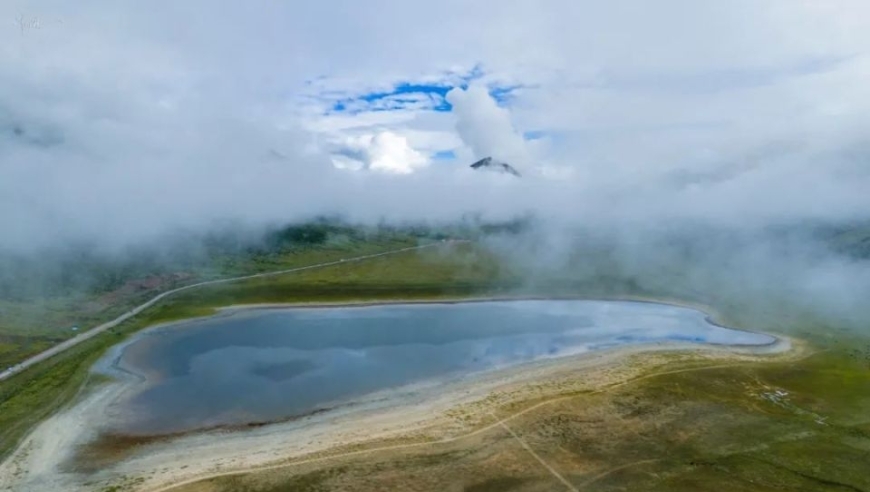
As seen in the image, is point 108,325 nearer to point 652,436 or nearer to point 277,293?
point 277,293

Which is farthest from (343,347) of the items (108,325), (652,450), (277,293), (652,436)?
(652,450)

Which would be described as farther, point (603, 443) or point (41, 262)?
point (41, 262)

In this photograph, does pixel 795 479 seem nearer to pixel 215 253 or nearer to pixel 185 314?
pixel 185 314

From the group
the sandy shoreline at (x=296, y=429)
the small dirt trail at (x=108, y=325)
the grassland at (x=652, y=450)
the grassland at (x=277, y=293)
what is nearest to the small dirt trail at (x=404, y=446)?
the sandy shoreline at (x=296, y=429)

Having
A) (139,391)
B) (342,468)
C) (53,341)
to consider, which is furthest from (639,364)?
(53,341)

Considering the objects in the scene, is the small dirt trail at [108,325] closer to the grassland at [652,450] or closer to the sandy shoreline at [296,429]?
the sandy shoreline at [296,429]
